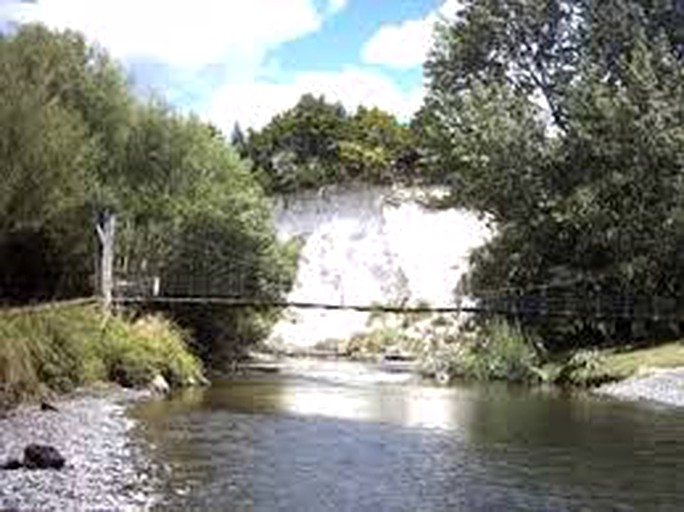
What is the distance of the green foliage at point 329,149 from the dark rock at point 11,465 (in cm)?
5200

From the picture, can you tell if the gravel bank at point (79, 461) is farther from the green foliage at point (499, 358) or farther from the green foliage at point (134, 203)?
the green foliage at point (499, 358)

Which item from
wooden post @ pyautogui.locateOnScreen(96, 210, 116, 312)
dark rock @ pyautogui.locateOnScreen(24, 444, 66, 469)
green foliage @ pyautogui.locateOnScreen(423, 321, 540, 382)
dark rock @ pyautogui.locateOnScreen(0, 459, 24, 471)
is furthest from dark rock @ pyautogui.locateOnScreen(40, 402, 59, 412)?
green foliage @ pyautogui.locateOnScreen(423, 321, 540, 382)

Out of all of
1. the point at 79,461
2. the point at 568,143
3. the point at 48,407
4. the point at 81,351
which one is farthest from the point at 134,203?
the point at 79,461

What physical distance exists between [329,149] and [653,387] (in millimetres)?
37420

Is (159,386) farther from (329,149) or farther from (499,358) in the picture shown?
(329,149)

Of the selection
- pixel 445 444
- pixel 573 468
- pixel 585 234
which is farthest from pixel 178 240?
pixel 573 468

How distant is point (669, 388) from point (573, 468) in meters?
16.8

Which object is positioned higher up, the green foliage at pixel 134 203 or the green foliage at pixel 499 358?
the green foliage at pixel 134 203

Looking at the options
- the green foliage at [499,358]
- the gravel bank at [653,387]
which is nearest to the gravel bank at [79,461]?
the gravel bank at [653,387]

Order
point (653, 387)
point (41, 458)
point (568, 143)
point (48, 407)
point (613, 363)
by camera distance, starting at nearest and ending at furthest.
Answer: point (41, 458) → point (48, 407) → point (653, 387) → point (613, 363) → point (568, 143)

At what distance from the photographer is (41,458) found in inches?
845

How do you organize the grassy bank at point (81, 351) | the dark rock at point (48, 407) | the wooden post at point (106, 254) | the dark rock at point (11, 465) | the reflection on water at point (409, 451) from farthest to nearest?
the wooden post at point (106, 254)
the grassy bank at point (81, 351)
the dark rock at point (48, 407)
the dark rock at point (11, 465)
the reflection on water at point (409, 451)

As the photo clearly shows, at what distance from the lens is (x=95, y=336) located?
123 feet

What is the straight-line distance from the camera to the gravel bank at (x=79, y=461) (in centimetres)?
1903
